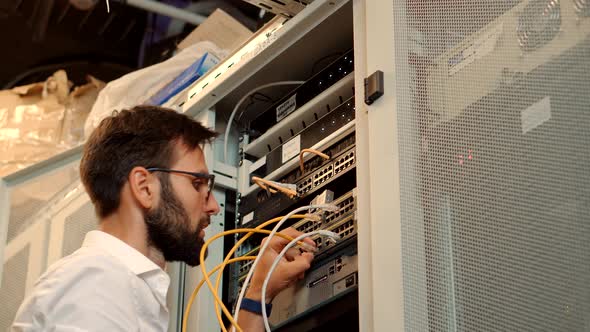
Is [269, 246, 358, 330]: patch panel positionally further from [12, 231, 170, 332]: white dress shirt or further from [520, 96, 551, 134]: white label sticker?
[520, 96, 551, 134]: white label sticker

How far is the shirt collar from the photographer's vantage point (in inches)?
62.7

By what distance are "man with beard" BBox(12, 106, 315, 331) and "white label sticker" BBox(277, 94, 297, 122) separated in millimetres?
200

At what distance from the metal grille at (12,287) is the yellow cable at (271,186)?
2.78 feet

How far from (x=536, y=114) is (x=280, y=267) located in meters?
0.66

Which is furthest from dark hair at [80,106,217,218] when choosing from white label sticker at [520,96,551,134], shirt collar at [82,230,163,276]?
white label sticker at [520,96,551,134]

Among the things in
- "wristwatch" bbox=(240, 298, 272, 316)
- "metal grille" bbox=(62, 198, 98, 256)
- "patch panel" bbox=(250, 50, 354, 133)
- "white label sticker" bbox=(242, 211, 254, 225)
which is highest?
"patch panel" bbox=(250, 50, 354, 133)

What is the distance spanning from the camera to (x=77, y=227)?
88.8 inches

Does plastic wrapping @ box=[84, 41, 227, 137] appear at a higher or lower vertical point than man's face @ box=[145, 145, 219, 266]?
higher

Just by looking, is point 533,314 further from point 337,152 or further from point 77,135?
point 77,135

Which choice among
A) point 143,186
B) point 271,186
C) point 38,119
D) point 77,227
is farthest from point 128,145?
point 38,119

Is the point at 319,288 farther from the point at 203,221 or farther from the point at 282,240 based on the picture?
the point at 203,221

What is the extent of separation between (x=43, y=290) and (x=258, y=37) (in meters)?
0.84

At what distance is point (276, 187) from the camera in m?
1.85

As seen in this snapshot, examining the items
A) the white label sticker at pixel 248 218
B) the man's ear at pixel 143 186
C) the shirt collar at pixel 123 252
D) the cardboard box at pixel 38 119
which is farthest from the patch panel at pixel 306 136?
the cardboard box at pixel 38 119
